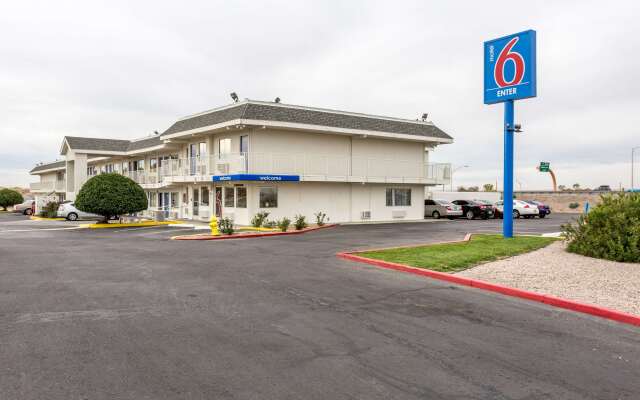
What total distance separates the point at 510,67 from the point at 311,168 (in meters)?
14.5

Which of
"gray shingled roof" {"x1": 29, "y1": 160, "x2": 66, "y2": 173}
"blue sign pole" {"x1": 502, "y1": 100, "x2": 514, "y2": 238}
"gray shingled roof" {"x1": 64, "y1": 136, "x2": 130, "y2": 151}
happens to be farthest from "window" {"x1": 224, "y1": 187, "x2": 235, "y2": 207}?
"gray shingled roof" {"x1": 29, "y1": 160, "x2": 66, "y2": 173}

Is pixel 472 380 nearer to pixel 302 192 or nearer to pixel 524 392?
pixel 524 392

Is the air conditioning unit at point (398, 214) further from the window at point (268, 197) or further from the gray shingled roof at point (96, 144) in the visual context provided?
the gray shingled roof at point (96, 144)

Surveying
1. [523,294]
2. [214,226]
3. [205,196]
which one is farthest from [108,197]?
[523,294]

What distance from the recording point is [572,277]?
33.3ft

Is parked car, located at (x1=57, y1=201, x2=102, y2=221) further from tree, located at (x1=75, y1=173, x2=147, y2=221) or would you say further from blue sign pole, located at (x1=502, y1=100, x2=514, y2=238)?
blue sign pole, located at (x1=502, y1=100, x2=514, y2=238)

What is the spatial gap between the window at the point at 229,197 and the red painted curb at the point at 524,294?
18.2m

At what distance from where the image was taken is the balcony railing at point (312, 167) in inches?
1097

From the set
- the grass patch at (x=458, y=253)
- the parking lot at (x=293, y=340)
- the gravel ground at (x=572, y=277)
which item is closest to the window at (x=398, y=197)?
the grass patch at (x=458, y=253)

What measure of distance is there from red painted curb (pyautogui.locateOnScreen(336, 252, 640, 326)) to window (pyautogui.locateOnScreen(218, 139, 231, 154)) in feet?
62.7

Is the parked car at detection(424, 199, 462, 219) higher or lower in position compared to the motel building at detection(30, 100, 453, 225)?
lower

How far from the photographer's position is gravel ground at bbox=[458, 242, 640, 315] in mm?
8453

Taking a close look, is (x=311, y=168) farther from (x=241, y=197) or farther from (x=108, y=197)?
(x=108, y=197)

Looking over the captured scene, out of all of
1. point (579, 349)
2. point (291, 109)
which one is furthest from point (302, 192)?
point (579, 349)
